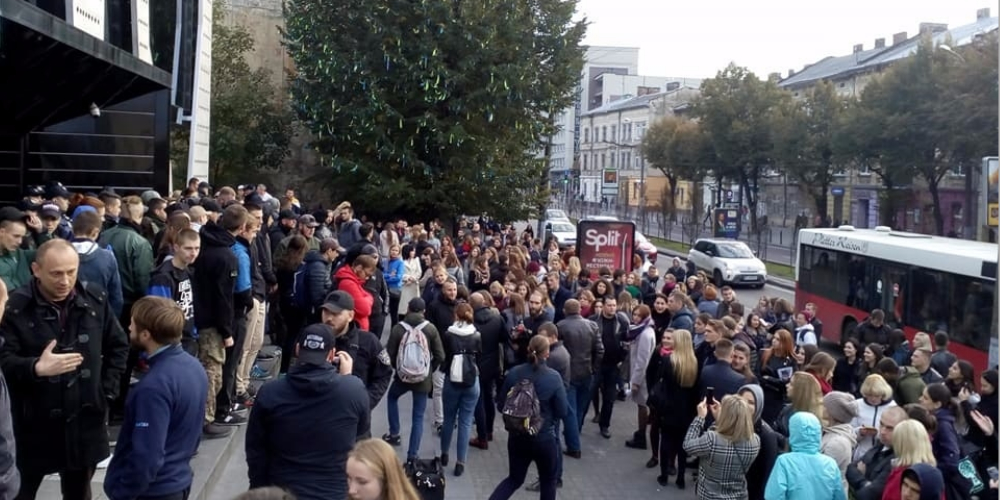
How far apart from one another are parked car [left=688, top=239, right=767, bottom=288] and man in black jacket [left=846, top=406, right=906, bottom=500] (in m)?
25.2

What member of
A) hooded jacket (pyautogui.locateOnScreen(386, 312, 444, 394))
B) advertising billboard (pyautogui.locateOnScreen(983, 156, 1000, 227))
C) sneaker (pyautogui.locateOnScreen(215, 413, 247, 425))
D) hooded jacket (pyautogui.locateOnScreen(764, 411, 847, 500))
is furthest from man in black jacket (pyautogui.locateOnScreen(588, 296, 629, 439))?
advertising billboard (pyautogui.locateOnScreen(983, 156, 1000, 227))

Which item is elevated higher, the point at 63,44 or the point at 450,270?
the point at 63,44

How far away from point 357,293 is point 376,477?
5.16 meters

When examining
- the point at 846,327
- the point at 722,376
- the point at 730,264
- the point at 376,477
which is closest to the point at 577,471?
the point at 722,376

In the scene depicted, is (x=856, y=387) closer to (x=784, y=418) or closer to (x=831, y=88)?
(x=784, y=418)

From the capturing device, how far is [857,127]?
42469 mm

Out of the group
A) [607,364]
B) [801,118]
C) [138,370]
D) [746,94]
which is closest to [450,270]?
[607,364]

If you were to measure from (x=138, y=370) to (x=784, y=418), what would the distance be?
5.22m

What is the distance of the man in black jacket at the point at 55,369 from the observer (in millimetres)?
4897

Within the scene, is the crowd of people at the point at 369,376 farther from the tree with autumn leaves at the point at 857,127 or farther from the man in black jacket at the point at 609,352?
the tree with autumn leaves at the point at 857,127

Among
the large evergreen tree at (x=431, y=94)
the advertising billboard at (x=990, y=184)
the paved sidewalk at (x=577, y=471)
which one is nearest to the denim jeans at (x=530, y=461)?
the paved sidewalk at (x=577, y=471)

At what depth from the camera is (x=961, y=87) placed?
1416 inches

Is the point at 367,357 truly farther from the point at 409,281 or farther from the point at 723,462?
the point at 409,281

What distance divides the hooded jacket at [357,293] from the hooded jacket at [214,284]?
1.17 metres
